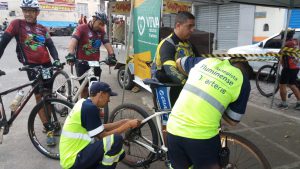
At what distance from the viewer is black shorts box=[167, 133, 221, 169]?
205 cm

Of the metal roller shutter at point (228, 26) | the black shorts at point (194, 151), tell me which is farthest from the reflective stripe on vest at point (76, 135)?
the metal roller shutter at point (228, 26)

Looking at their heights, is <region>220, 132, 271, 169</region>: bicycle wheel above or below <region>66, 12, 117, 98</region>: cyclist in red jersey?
below

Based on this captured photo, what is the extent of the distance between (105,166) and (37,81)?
1.78 metres

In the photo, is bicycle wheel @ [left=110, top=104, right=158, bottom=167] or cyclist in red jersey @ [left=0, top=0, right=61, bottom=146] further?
cyclist in red jersey @ [left=0, top=0, right=61, bottom=146]

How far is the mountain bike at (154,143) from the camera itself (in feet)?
8.25

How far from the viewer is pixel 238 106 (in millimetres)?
2068

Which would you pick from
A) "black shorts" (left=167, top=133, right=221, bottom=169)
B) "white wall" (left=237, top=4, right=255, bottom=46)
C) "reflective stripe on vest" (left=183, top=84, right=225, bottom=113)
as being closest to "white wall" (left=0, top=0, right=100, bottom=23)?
"white wall" (left=237, top=4, right=255, bottom=46)

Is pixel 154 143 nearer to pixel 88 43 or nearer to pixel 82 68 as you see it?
pixel 82 68

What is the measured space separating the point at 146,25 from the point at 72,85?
6.42 feet

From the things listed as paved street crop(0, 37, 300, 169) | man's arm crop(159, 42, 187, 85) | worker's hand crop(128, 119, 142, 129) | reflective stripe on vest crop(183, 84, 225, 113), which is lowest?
paved street crop(0, 37, 300, 169)

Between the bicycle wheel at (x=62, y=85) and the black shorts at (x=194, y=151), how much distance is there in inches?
110

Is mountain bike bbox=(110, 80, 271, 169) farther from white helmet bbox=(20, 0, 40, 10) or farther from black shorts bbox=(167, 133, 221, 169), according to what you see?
white helmet bbox=(20, 0, 40, 10)

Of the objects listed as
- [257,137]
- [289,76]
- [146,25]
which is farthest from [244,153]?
[289,76]

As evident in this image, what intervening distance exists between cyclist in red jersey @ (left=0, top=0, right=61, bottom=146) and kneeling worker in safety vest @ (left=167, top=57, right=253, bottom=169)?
7.78ft
